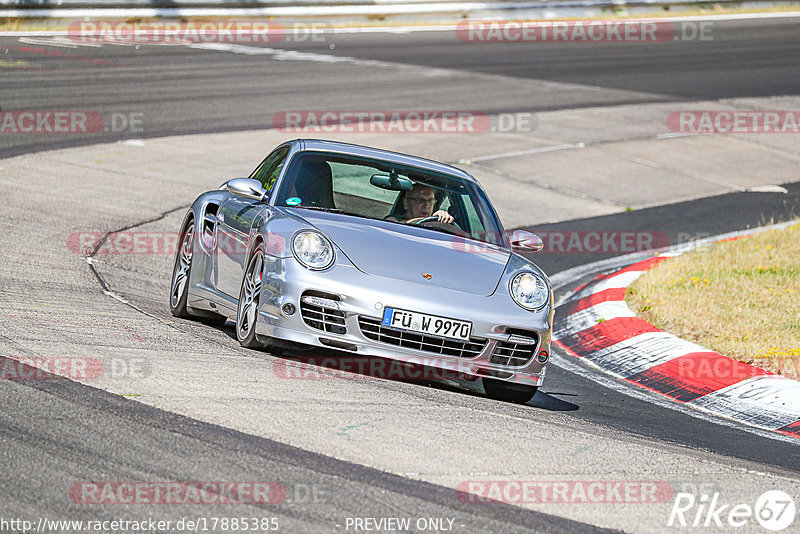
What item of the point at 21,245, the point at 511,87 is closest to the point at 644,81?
the point at 511,87

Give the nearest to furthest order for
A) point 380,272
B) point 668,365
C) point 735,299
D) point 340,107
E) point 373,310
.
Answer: point 373,310 → point 380,272 → point 668,365 → point 735,299 → point 340,107

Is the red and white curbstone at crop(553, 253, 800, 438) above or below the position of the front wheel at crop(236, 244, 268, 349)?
below

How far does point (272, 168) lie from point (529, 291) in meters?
2.29

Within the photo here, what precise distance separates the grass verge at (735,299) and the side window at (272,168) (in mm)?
3173

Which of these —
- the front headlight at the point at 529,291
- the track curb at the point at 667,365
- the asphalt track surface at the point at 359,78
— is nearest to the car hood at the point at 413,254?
the front headlight at the point at 529,291

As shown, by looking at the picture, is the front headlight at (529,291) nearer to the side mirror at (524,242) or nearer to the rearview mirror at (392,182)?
the side mirror at (524,242)

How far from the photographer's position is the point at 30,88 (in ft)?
57.2

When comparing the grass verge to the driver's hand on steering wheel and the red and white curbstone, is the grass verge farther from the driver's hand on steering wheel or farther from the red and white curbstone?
the driver's hand on steering wheel

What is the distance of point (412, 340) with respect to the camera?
6.35m

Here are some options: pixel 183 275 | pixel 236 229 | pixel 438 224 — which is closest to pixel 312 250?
pixel 236 229

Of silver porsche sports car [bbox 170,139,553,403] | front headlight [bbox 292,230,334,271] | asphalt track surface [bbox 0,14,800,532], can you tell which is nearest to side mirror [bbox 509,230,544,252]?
silver porsche sports car [bbox 170,139,553,403]

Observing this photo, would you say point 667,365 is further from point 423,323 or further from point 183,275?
point 183,275

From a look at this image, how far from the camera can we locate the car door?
7.26 m

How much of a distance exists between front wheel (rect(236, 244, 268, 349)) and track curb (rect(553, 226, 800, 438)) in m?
2.69
